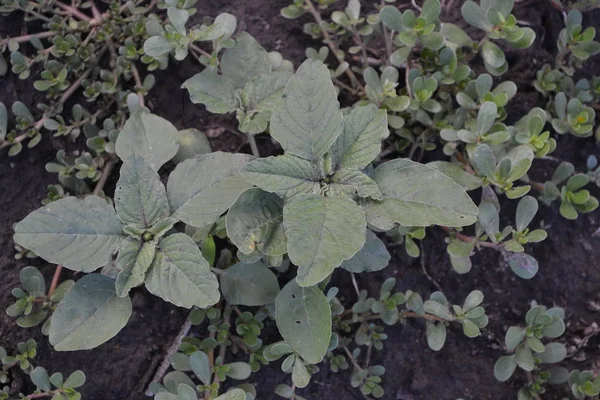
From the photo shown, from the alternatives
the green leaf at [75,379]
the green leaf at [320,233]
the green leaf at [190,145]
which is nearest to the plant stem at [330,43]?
the green leaf at [190,145]

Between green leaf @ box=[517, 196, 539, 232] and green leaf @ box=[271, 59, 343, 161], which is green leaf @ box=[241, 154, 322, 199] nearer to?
green leaf @ box=[271, 59, 343, 161]

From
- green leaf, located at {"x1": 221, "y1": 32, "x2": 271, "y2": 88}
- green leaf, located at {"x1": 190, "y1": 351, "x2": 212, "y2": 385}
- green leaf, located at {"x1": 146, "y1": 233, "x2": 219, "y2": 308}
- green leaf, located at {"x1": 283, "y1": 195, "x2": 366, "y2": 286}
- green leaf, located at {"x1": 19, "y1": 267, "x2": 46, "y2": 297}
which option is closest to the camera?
green leaf, located at {"x1": 283, "y1": 195, "x2": 366, "y2": 286}

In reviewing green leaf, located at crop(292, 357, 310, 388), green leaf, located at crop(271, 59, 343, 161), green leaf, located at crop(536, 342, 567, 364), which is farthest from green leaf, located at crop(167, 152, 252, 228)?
green leaf, located at crop(536, 342, 567, 364)

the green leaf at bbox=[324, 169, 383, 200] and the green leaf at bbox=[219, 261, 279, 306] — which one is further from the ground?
the green leaf at bbox=[324, 169, 383, 200]

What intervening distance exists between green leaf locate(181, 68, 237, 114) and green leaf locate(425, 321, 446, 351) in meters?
0.94

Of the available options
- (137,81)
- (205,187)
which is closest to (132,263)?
(205,187)

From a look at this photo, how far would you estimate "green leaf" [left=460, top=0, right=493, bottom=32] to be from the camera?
1.82 meters

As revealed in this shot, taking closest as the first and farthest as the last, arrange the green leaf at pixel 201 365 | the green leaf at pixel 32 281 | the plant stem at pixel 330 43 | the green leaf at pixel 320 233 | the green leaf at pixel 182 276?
the green leaf at pixel 320 233
the green leaf at pixel 182 276
the green leaf at pixel 201 365
the green leaf at pixel 32 281
the plant stem at pixel 330 43

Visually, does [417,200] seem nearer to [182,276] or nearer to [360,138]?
[360,138]

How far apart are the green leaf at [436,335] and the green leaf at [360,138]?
670mm

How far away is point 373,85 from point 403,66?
7.9 inches

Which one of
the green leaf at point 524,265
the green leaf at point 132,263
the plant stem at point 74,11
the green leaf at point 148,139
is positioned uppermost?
the plant stem at point 74,11

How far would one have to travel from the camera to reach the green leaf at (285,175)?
1316mm

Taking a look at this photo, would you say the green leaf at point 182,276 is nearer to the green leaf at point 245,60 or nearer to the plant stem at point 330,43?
the green leaf at point 245,60
